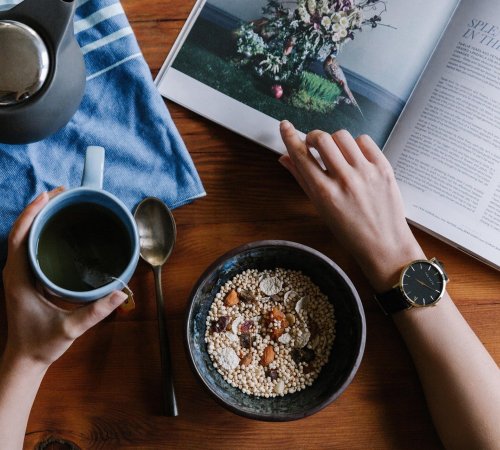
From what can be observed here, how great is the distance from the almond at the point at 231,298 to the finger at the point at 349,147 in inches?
8.5

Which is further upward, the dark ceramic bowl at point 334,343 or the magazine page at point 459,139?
the magazine page at point 459,139

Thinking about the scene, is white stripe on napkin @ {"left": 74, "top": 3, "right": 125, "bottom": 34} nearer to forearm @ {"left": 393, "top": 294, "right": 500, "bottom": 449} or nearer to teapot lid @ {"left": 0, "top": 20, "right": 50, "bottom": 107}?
teapot lid @ {"left": 0, "top": 20, "right": 50, "bottom": 107}

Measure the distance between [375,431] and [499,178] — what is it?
0.36 metres

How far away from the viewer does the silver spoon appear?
0.70 metres

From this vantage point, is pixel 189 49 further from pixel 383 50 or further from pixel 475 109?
pixel 475 109

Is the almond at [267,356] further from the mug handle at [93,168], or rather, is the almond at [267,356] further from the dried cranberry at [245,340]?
the mug handle at [93,168]

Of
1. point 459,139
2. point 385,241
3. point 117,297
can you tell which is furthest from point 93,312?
point 459,139

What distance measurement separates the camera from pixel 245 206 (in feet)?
2.47

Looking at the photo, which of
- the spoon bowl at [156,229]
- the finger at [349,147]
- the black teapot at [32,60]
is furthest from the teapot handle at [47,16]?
the finger at [349,147]

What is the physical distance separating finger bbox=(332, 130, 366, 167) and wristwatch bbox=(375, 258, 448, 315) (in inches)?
5.6

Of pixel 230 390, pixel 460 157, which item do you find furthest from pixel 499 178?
pixel 230 390

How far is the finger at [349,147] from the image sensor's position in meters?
0.71

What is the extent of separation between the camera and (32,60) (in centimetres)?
56

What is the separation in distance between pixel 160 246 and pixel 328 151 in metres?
0.24
